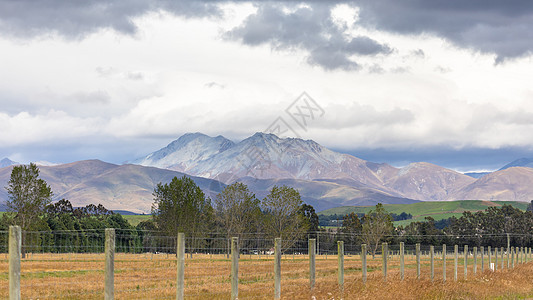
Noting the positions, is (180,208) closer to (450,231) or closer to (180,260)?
(180,260)

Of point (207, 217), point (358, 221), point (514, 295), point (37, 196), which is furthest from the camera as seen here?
point (358, 221)

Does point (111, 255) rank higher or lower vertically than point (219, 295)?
higher

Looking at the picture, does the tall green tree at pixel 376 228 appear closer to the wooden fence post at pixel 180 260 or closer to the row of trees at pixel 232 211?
the row of trees at pixel 232 211

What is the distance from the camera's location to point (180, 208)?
347 feet

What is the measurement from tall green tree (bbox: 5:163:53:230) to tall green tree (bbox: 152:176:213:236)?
19.5 meters

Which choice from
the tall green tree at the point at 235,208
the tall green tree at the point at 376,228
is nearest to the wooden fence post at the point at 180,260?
the tall green tree at the point at 235,208

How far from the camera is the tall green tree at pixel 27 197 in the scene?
89.4 meters

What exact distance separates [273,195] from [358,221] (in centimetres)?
6102

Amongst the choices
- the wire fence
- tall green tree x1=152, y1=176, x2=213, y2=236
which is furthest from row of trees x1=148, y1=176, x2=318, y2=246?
the wire fence

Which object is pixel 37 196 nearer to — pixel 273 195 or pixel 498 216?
pixel 273 195

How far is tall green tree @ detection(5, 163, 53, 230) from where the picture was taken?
89.4m

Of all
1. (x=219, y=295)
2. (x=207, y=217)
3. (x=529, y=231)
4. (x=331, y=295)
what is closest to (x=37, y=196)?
(x=207, y=217)

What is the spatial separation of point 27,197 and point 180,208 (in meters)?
25.8

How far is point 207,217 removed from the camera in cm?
11450
